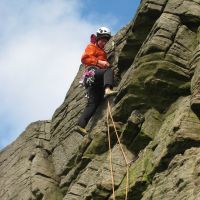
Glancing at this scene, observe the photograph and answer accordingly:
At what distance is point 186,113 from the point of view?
47.9 feet

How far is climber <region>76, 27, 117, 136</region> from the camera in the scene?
20.9 m

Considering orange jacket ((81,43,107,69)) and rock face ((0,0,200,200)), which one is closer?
rock face ((0,0,200,200))

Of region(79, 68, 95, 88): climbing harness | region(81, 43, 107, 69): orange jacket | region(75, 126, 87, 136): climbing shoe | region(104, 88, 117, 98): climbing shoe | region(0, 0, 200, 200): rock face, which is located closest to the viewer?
region(0, 0, 200, 200): rock face

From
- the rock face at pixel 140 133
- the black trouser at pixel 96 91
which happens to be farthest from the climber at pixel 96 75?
the rock face at pixel 140 133

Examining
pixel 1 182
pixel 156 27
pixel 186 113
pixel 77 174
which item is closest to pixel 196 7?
pixel 156 27

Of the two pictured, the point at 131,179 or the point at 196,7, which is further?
the point at 196,7

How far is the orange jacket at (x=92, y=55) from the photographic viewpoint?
21.8m

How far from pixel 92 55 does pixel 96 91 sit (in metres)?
1.33

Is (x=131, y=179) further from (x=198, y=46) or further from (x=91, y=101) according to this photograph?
(x=91, y=101)

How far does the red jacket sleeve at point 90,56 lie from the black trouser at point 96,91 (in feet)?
1.57

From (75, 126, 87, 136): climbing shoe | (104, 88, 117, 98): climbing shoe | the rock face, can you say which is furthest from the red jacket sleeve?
A: (75, 126, 87, 136): climbing shoe

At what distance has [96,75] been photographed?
21.4 meters

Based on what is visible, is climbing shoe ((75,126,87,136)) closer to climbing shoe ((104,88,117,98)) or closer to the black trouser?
the black trouser

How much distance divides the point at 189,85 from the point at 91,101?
18.0 feet
